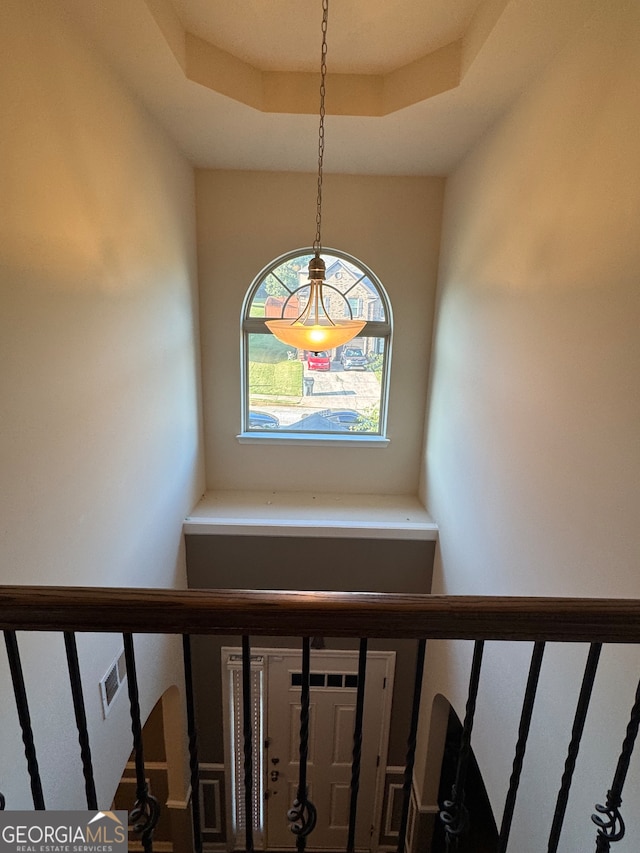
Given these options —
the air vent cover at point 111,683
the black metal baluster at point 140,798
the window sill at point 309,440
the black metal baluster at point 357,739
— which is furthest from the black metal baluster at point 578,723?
the window sill at point 309,440

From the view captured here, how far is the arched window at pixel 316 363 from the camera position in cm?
388

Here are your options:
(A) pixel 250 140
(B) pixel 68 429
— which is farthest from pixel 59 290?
(A) pixel 250 140

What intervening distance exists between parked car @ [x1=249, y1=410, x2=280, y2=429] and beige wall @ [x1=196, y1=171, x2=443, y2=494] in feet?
0.46

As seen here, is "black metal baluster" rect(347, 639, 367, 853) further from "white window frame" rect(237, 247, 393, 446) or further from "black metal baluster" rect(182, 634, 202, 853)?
"white window frame" rect(237, 247, 393, 446)

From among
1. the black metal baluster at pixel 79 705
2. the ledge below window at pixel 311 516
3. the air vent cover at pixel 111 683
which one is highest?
the black metal baluster at pixel 79 705

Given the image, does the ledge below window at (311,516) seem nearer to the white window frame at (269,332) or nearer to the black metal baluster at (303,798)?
the white window frame at (269,332)

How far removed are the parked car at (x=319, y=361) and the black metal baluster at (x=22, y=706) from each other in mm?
3304

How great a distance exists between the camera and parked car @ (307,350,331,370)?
3.98 metres

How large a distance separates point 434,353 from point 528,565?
7.03 ft

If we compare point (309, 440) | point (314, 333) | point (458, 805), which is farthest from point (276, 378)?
point (458, 805)

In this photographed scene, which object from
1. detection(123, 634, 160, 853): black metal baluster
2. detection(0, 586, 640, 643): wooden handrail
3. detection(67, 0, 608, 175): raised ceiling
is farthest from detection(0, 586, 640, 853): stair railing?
detection(67, 0, 608, 175): raised ceiling

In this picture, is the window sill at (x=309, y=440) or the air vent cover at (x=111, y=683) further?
the window sill at (x=309, y=440)

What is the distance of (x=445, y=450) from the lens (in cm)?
343

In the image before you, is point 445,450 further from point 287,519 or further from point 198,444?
point 198,444
